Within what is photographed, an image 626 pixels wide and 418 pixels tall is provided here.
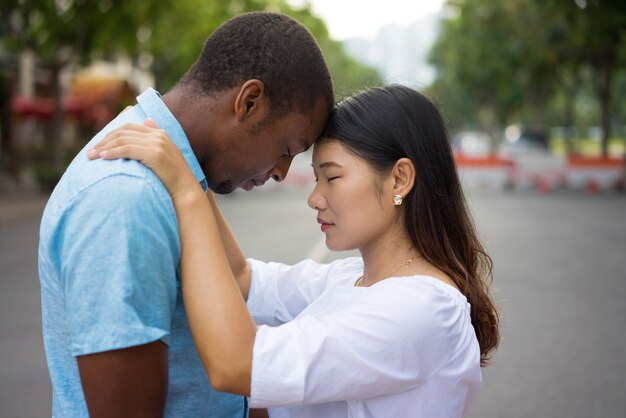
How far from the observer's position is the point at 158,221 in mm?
1648

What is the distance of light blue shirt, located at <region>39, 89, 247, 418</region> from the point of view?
61.5 inches

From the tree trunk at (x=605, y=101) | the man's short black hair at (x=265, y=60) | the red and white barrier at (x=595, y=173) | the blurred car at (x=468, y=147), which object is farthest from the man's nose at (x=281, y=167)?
the tree trunk at (x=605, y=101)

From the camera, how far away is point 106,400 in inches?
63.7

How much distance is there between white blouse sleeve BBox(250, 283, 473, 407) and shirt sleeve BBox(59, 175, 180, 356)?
11.9 inches

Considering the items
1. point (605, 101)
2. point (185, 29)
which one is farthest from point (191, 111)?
point (185, 29)

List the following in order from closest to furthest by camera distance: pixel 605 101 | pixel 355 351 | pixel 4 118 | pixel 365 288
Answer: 1. pixel 355 351
2. pixel 365 288
3. pixel 605 101
4. pixel 4 118

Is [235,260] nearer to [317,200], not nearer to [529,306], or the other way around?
[317,200]

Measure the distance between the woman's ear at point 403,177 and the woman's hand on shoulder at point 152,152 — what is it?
2.07 feet

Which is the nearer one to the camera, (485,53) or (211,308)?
(211,308)

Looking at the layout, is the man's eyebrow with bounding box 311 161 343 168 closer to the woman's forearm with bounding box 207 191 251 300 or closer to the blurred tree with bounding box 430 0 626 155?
the woman's forearm with bounding box 207 191 251 300

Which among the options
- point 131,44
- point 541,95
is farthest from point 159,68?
point 541,95

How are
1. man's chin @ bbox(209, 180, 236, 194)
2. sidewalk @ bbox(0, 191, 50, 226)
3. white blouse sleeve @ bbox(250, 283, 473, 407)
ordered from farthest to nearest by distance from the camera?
1. sidewalk @ bbox(0, 191, 50, 226)
2. man's chin @ bbox(209, 180, 236, 194)
3. white blouse sleeve @ bbox(250, 283, 473, 407)

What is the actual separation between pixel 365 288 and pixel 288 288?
59 centimetres

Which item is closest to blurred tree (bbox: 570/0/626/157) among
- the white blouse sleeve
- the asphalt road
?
the asphalt road
